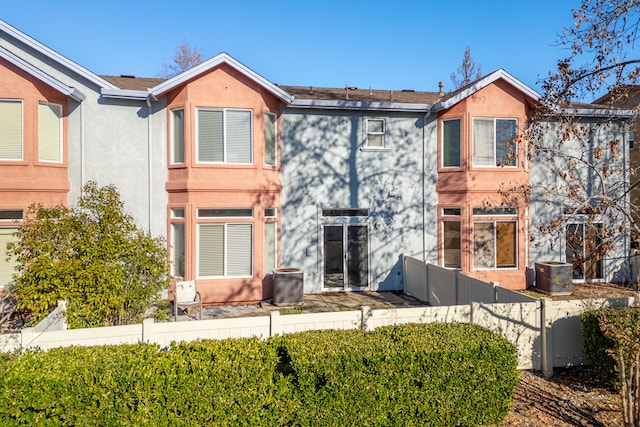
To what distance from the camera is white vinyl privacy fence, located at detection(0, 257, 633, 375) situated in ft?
19.4

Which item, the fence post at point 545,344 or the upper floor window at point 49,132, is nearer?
the fence post at point 545,344

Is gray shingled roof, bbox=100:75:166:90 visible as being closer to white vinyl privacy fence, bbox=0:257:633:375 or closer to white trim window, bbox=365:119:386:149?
white trim window, bbox=365:119:386:149

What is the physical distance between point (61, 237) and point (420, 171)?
10.2m

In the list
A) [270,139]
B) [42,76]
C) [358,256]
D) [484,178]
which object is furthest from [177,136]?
[484,178]

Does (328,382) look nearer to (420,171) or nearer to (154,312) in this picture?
(154,312)

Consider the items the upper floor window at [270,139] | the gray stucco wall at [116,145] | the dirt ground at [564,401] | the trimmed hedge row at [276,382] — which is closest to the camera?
the trimmed hedge row at [276,382]

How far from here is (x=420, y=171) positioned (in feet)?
45.4

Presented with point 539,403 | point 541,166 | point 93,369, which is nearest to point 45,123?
point 93,369

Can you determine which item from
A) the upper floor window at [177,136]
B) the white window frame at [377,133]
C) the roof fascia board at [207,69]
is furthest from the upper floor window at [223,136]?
the white window frame at [377,133]

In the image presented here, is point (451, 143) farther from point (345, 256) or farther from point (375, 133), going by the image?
point (345, 256)

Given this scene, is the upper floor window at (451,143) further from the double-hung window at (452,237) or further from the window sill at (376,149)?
the window sill at (376,149)

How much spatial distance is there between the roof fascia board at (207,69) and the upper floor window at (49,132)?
9.05 feet

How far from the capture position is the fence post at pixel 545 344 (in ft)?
23.1

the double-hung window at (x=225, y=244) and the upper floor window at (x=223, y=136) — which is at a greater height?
the upper floor window at (x=223, y=136)
